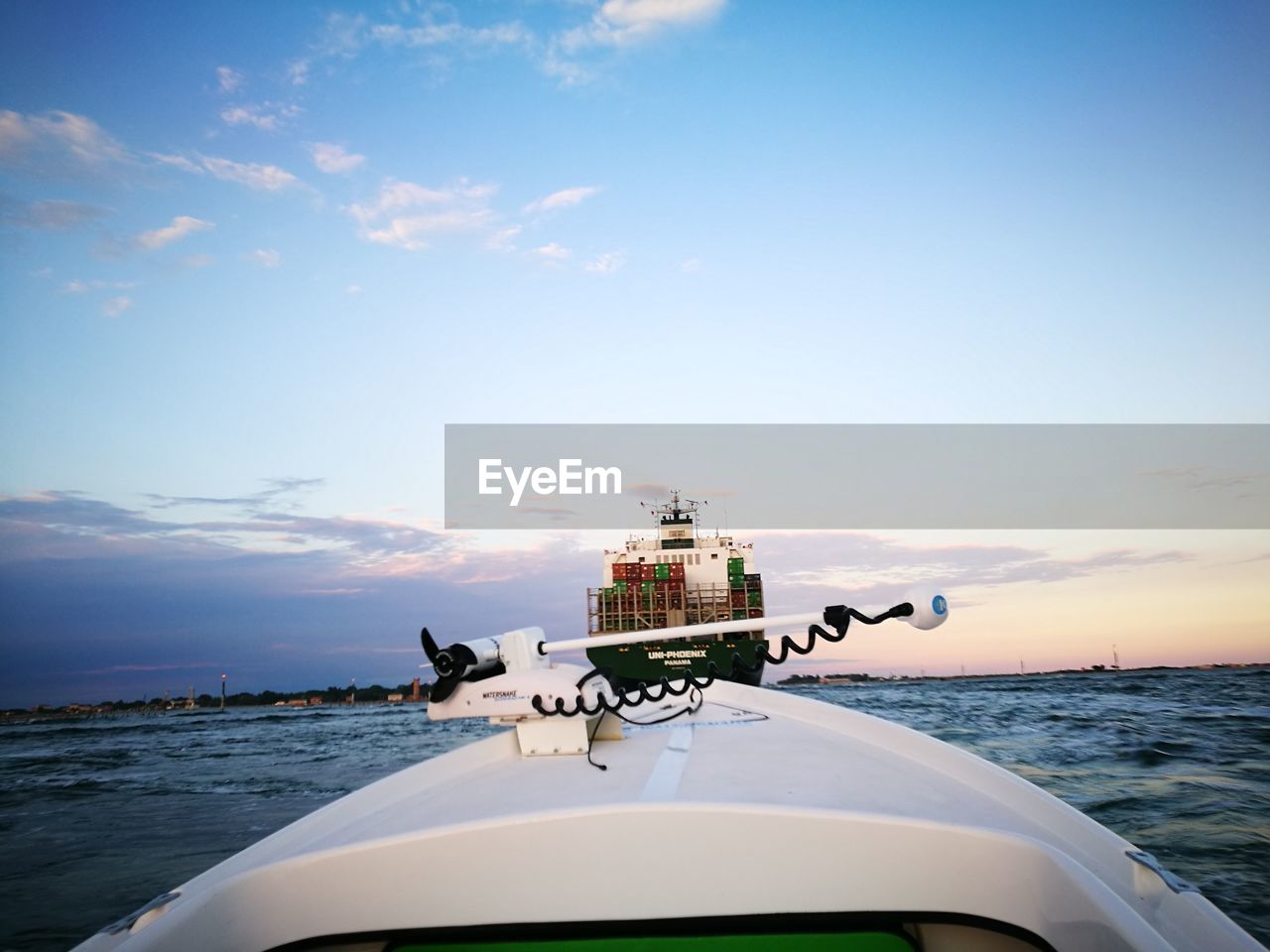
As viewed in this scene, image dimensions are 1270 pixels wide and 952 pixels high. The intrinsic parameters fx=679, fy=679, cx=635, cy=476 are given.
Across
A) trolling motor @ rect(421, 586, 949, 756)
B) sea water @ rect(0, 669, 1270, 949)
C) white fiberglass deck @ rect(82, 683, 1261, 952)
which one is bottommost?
sea water @ rect(0, 669, 1270, 949)

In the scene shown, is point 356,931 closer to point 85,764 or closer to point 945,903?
point 945,903

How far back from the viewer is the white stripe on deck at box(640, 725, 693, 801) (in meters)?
1.76

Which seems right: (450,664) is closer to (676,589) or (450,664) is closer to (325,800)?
(325,800)

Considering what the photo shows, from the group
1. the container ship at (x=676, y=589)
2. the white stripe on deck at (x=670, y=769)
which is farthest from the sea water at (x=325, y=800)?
the container ship at (x=676, y=589)

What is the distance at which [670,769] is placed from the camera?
218 centimetres

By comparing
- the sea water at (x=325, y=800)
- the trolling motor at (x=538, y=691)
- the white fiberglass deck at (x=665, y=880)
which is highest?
the trolling motor at (x=538, y=691)

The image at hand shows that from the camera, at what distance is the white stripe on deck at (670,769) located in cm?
176

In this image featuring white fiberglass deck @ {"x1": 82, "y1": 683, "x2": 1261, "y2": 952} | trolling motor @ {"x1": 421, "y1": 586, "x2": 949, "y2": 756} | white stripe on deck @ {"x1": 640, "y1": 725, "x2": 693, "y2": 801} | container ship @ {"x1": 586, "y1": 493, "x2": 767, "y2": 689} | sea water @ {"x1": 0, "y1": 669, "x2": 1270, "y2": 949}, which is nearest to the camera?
white fiberglass deck @ {"x1": 82, "y1": 683, "x2": 1261, "y2": 952}

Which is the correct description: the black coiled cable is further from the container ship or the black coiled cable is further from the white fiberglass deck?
the container ship

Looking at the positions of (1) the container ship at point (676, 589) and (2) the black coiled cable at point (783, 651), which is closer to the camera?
(2) the black coiled cable at point (783, 651)

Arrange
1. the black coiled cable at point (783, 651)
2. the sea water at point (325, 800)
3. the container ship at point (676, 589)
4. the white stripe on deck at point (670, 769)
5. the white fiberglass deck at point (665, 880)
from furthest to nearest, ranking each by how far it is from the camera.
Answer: the container ship at point (676, 589)
the sea water at point (325, 800)
the black coiled cable at point (783, 651)
the white stripe on deck at point (670, 769)
the white fiberglass deck at point (665, 880)

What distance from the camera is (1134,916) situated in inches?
45.4

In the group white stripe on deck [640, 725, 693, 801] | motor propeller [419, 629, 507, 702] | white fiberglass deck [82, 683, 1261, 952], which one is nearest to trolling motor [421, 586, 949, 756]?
motor propeller [419, 629, 507, 702]

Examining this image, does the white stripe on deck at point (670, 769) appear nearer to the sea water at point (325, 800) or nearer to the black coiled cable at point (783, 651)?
the black coiled cable at point (783, 651)
